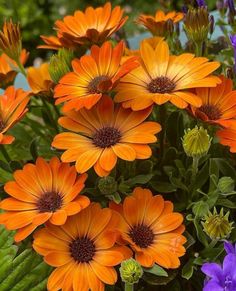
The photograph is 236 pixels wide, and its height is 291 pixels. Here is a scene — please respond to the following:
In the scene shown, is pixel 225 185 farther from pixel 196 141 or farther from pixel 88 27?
pixel 88 27

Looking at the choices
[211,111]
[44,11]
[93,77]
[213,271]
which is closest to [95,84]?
[93,77]

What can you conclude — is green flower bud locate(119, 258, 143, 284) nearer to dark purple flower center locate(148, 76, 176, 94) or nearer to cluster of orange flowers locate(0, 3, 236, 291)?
cluster of orange flowers locate(0, 3, 236, 291)

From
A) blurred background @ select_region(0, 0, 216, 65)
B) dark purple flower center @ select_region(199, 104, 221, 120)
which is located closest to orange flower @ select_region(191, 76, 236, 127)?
dark purple flower center @ select_region(199, 104, 221, 120)

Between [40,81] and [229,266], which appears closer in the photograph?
[229,266]

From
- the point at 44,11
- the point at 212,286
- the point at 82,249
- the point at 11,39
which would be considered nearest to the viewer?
the point at 212,286

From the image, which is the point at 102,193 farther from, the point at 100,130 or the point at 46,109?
the point at 46,109

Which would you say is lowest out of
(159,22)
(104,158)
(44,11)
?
(104,158)

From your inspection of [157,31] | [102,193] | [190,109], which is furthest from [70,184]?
[157,31]
